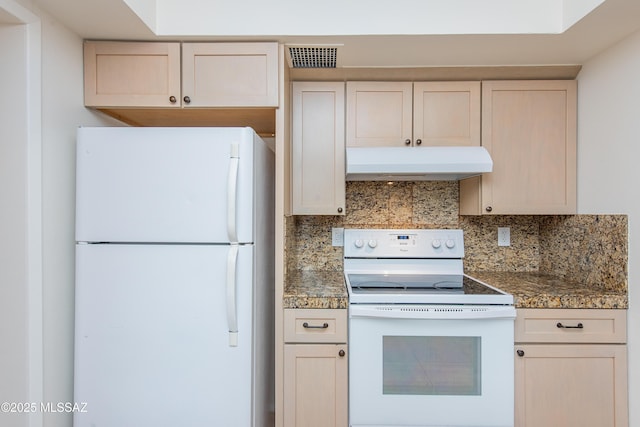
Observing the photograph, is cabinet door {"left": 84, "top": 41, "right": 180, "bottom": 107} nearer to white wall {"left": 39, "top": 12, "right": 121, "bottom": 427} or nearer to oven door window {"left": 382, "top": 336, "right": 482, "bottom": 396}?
white wall {"left": 39, "top": 12, "right": 121, "bottom": 427}

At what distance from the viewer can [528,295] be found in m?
1.73

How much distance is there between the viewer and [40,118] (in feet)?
4.63

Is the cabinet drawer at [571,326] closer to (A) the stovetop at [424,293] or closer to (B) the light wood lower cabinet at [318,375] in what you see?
(A) the stovetop at [424,293]

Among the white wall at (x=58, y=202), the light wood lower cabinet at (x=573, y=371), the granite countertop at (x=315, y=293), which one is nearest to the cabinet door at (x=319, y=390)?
the granite countertop at (x=315, y=293)

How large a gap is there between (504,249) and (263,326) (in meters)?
1.59

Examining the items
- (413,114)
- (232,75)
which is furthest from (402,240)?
(232,75)

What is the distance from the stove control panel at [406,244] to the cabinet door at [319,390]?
714 millimetres

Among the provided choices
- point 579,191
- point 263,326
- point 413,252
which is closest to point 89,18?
point 263,326

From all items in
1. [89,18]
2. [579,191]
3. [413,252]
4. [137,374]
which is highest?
[89,18]

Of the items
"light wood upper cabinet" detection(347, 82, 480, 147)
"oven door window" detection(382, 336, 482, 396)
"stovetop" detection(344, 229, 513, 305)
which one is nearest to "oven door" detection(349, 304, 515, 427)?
"oven door window" detection(382, 336, 482, 396)

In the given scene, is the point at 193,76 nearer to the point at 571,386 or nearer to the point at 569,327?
the point at 569,327

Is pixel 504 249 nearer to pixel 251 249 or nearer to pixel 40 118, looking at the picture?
pixel 251 249

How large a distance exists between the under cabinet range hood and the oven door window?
2.65ft

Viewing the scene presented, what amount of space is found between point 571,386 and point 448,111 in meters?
1.47
